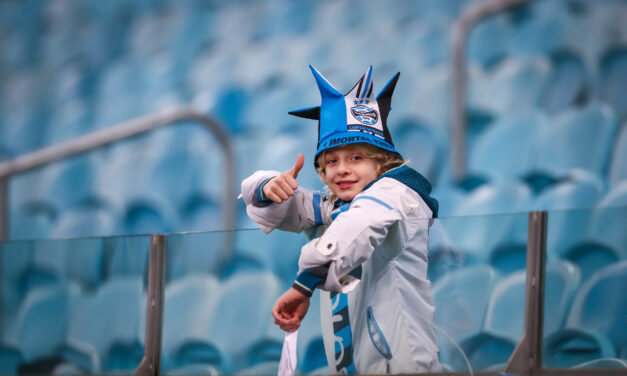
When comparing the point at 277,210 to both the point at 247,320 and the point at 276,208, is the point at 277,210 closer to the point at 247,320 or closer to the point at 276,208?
the point at 276,208

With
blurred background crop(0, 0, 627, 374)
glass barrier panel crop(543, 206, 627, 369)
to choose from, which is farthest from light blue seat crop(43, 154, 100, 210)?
glass barrier panel crop(543, 206, 627, 369)

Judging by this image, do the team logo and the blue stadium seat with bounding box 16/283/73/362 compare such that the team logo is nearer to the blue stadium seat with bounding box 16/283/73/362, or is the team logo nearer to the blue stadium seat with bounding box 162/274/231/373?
the blue stadium seat with bounding box 162/274/231/373

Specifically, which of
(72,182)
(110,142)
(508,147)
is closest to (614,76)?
(508,147)

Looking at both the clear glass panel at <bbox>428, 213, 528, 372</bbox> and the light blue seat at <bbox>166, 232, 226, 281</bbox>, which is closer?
the clear glass panel at <bbox>428, 213, 528, 372</bbox>

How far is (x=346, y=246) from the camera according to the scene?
107 cm

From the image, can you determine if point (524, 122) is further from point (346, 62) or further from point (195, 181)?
point (195, 181)

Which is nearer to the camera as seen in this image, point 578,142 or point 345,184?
point 345,184

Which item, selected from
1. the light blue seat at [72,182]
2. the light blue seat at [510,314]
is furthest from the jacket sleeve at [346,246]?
the light blue seat at [72,182]

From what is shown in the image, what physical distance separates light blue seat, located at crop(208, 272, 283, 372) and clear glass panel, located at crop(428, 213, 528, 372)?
28 centimetres

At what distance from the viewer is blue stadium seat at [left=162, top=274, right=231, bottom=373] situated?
1.39 m

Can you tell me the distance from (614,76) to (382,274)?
1858 millimetres

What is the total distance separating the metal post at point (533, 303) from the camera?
1243mm

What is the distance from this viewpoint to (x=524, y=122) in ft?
9.15

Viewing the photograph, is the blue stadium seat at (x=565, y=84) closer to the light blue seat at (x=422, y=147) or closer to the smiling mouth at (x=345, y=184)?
the light blue seat at (x=422, y=147)
